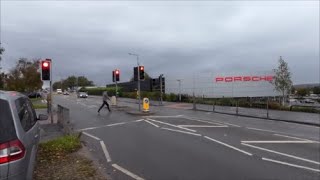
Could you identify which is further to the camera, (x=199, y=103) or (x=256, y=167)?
(x=199, y=103)

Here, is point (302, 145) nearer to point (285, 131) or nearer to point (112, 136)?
point (285, 131)

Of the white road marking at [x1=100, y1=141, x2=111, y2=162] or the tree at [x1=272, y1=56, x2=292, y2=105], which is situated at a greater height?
the tree at [x1=272, y1=56, x2=292, y2=105]

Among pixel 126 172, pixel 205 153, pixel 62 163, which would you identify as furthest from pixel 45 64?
pixel 126 172

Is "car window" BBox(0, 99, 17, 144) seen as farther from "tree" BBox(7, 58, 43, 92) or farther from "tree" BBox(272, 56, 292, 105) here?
"tree" BBox(7, 58, 43, 92)

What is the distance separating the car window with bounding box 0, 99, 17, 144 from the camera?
5633 mm

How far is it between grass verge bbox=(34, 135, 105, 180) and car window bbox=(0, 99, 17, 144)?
2.65 metres

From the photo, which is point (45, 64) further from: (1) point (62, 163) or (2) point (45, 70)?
(1) point (62, 163)

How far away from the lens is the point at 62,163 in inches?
387

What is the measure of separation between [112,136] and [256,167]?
752 cm

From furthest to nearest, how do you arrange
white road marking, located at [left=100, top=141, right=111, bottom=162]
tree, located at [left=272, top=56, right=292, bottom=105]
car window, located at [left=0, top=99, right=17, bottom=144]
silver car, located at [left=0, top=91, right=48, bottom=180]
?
1. tree, located at [left=272, top=56, right=292, bottom=105]
2. white road marking, located at [left=100, top=141, right=111, bottom=162]
3. car window, located at [left=0, top=99, right=17, bottom=144]
4. silver car, located at [left=0, top=91, right=48, bottom=180]

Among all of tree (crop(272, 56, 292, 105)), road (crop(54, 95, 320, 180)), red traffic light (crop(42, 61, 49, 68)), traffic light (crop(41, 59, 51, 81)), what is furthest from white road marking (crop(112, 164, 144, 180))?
tree (crop(272, 56, 292, 105))

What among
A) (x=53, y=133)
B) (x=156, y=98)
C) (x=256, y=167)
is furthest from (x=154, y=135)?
(x=156, y=98)

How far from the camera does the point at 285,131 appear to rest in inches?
763

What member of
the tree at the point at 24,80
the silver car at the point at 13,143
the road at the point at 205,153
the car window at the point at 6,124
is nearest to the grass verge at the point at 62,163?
the road at the point at 205,153
